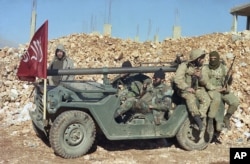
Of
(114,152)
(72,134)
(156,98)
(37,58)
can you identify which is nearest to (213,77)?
(156,98)

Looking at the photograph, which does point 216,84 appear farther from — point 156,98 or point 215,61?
point 156,98

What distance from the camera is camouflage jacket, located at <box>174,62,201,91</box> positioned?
750 centimetres

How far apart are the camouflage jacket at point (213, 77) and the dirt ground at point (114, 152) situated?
4.04 feet

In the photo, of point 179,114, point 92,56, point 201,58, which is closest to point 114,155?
point 179,114

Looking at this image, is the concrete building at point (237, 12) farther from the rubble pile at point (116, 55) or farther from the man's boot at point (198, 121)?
the man's boot at point (198, 121)

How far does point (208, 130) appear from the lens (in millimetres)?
7887

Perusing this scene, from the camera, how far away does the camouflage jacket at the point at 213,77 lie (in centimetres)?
781

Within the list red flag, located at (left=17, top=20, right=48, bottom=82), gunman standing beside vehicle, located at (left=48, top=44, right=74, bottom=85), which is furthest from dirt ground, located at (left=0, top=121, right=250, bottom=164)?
red flag, located at (left=17, top=20, right=48, bottom=82)

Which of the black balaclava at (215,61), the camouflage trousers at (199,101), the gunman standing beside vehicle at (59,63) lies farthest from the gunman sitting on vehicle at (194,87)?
the gunman standing beside vehicle at (59,63)

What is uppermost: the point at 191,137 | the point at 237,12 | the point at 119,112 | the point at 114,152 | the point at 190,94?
the point at 237,12

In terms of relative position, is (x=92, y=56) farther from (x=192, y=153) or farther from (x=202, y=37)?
(x=192, y=153)

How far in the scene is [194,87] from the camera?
7.88 m

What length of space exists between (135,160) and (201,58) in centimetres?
222

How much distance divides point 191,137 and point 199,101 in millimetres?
715
